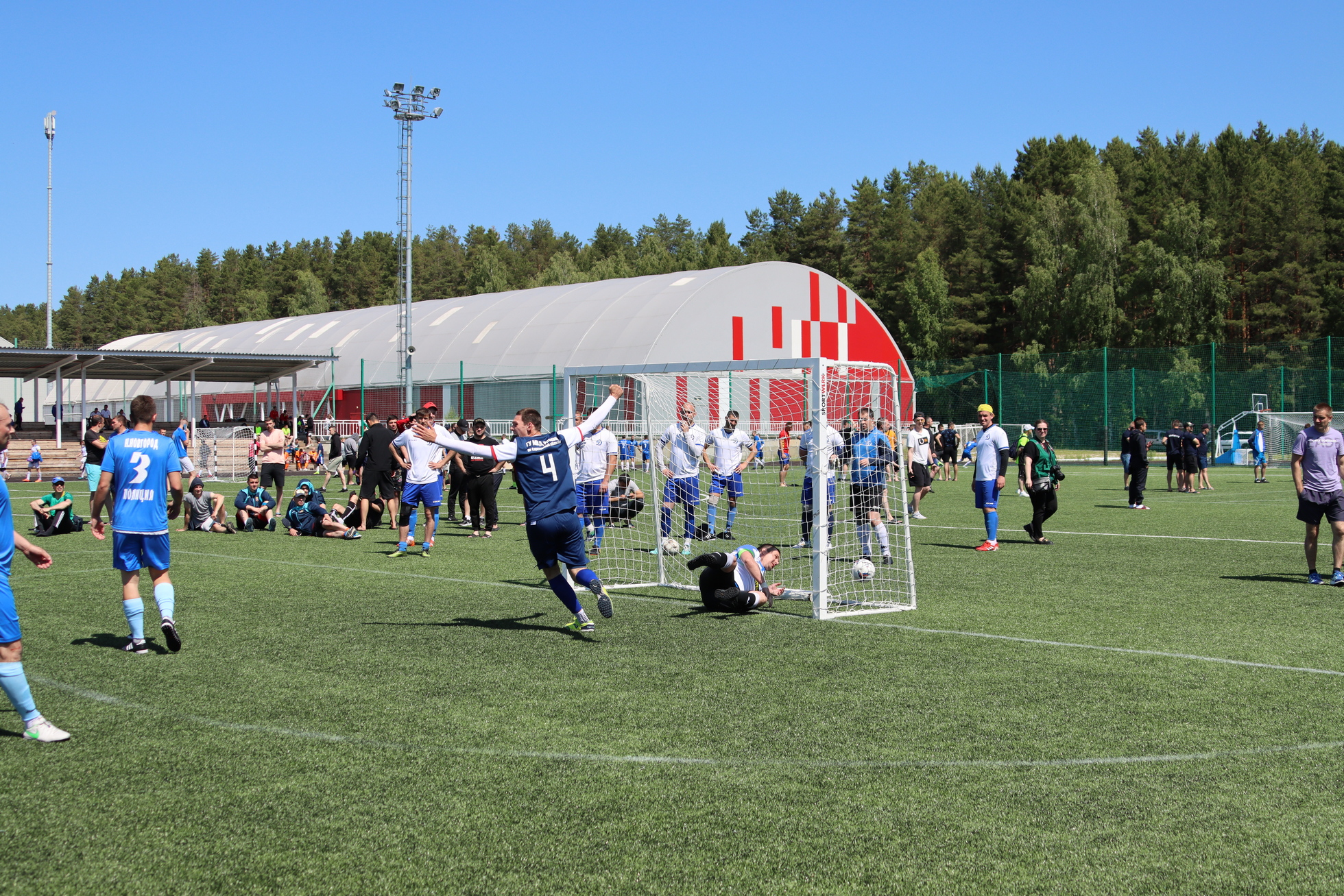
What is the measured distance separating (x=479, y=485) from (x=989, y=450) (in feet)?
25.0

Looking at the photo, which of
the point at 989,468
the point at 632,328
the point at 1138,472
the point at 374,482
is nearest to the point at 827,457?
the point at 989,468

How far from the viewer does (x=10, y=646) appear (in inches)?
229

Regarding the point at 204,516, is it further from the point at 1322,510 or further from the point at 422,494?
the point at 1322,510

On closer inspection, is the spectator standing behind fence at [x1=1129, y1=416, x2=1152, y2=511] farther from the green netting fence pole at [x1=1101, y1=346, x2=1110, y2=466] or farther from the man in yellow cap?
the green netting fence pole at [x1=1101, y1=346, x2=1110, y2=466]

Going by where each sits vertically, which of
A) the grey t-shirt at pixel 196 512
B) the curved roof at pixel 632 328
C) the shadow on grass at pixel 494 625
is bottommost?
the shadow on grass at pixel 494 625

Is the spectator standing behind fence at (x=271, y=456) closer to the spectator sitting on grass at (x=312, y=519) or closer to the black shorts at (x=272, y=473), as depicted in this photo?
the black shorts at (x=272, y=473)

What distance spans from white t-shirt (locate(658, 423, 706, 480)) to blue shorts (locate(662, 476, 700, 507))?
0.07 meters

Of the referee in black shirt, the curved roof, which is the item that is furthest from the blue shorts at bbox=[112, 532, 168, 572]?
the curved roof

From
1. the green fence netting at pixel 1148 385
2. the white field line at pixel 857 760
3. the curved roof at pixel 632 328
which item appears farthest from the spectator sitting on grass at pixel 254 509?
the green fence netting at pixel 1148 385

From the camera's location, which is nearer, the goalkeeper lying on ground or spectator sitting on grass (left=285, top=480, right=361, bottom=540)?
the goalkeeper lying on ground

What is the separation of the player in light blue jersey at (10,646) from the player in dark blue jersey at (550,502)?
3231 millimetres

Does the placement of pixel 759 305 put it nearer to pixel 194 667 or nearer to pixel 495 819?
pixel 194 667

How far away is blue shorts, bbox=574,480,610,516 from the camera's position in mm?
13961

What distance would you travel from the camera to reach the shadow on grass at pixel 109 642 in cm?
855
